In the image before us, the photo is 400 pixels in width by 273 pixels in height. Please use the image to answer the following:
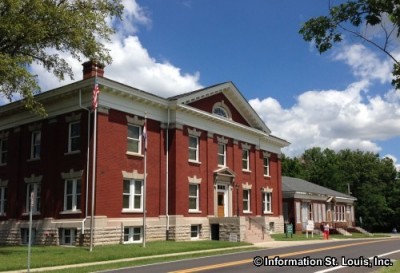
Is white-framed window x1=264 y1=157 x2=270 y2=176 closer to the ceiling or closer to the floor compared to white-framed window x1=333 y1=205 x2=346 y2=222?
closer to the ceiling

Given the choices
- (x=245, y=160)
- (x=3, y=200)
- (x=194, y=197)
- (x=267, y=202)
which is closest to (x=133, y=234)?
(x=194, y=197)

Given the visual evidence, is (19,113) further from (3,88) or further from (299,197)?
(299,197)

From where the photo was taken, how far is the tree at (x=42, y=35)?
21777 millimetres

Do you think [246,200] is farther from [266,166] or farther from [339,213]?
[339,213]

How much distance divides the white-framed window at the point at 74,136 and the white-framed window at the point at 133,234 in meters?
5.68

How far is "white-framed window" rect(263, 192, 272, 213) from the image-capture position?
138 ft

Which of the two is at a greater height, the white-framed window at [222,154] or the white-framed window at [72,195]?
the white-framed window at [222,154]

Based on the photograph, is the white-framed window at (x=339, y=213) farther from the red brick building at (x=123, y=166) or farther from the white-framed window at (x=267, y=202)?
the red brick building at (x=123, y=166)

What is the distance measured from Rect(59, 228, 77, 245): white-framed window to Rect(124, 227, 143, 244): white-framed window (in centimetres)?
299

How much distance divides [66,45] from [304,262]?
15935 millimetres

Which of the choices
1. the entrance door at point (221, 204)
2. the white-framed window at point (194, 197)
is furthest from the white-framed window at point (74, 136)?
the entrance door at point (221, 204)

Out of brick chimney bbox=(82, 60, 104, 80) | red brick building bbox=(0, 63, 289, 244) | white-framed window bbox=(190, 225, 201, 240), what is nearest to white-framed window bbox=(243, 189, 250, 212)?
red brick building bbox=(0, 63, 289, 244)

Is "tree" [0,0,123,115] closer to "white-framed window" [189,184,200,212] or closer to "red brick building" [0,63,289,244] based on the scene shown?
"red brick building" [0,63,289,244]

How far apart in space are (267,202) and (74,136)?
2006 cm
